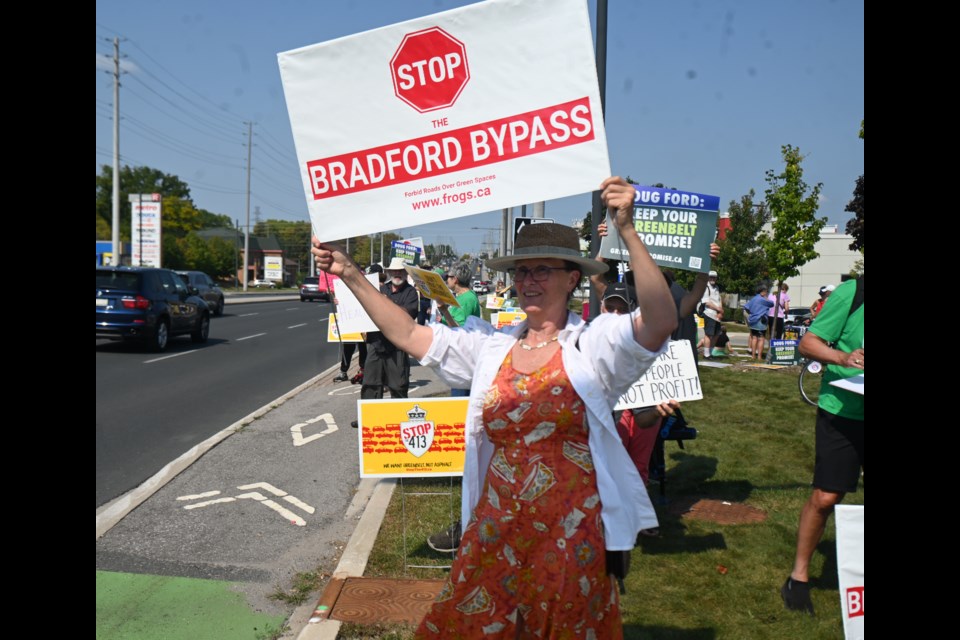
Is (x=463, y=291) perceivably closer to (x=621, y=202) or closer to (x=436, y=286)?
(x=436, y=286)

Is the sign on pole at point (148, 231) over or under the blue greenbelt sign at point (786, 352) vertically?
over

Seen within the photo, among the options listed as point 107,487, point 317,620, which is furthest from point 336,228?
point 107,487

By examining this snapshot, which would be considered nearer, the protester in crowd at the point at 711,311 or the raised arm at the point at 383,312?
the raised arm at the point at 383,312

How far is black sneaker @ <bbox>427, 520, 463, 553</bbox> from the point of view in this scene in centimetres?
514

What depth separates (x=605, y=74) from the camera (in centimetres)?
546

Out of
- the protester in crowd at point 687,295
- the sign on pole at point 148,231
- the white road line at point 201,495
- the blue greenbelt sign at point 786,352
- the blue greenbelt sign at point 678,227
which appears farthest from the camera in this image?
the sign on pole at point 148,231

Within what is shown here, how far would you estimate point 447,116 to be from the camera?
2924 mm

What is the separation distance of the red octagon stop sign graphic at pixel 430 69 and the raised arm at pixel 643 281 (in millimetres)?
782

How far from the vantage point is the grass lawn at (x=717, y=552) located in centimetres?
425

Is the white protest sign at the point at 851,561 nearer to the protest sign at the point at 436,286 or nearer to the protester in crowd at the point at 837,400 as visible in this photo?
the protester in crowd at the point at 837,400

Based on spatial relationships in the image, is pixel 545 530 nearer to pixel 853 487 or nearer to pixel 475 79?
pixel 475 79

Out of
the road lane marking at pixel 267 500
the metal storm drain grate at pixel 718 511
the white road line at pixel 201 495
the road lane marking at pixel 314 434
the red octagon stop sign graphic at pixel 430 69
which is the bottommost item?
the road lane marking at pixel 267 500

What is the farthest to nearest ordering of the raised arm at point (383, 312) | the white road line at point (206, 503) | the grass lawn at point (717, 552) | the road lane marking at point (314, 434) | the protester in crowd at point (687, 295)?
the road lane marking at point (314, 434) → the white road line at point (206, 503) → the protester in crowd at point (687, 295) → the grass lawn at point (717, 552) → the raised arm at point (383, 312)

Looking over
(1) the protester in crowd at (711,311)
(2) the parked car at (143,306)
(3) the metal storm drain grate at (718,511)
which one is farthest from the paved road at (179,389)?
(1) the protester in crowd at (711,311)
